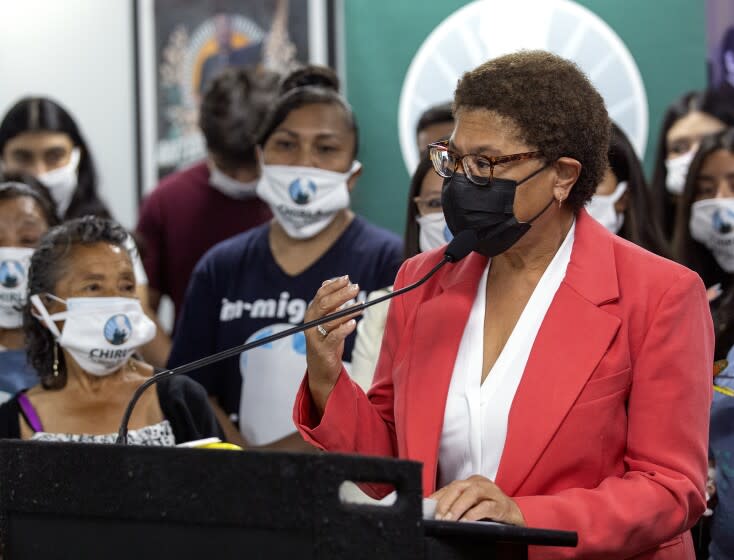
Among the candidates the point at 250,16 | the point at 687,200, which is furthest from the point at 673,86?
the point at 250,16

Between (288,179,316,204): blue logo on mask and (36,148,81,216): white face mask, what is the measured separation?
3.89 feet

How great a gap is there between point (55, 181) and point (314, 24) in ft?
4.02

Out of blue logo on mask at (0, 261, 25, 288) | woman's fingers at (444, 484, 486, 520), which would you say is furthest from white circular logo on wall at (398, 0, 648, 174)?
woman's fingers at (444, 484, 486, 520)

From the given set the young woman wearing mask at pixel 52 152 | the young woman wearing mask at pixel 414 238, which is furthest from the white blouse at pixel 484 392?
the young woman wearing mask at pixel 52 152

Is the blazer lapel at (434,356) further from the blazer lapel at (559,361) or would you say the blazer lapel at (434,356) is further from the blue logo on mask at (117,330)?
the blue logo on mask at (117,330)

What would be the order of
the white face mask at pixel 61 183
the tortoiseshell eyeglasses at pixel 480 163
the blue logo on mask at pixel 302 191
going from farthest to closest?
1. the white face mask at pixel 61 183
2. the blue logo on mask at pixel 302 191
3. the tortoiseshell eyeglasses at pixel 480 163

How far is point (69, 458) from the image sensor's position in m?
1.41

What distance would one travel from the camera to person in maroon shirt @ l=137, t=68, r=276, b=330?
152 inches

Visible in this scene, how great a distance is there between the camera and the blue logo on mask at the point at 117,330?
8.71 feet

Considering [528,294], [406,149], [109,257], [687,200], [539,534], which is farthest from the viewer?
[406,149]

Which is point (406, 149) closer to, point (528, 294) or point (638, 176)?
point (638, 176)

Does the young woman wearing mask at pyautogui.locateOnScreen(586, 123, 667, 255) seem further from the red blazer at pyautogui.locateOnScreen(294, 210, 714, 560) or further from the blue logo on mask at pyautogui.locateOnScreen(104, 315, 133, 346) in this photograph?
the blue logo on mask at pyautogui.locateOnScreen(104, 315, 133, 346)

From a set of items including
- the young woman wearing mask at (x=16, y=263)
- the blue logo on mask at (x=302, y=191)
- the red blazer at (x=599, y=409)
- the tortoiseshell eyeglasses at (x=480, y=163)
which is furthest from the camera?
the blue logo on mask at (x=302, y=191)

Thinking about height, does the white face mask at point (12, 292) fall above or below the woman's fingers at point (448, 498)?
below
